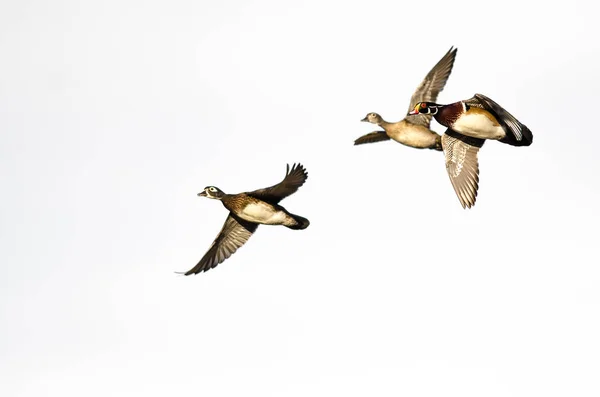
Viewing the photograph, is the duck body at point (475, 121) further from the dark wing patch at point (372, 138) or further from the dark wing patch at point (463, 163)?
the dark wing patch at point (372, 138)

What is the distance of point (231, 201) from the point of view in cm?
3109

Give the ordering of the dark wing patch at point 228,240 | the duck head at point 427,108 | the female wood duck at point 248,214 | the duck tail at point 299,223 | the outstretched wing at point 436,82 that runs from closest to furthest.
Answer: the female wood duck at point 248,214, the duck tail at point 299,223, the duck head at point 427,108, the dark wing patch at point 228,240, the outstretched wing at point 436,82

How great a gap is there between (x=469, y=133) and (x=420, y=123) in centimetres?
393

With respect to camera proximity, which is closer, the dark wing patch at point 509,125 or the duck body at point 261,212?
the dark wing patch at point 509,125

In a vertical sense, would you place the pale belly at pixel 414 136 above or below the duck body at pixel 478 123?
above

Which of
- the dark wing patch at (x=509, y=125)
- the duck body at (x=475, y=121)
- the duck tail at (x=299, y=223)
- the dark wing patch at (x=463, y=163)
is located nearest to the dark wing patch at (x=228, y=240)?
the duck tail at (x=299, y=223)

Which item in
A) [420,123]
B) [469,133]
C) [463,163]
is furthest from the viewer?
[420,123]

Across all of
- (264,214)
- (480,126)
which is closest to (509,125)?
(480,126)

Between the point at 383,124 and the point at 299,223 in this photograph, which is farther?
the point at 383,124

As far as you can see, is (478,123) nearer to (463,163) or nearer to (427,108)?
(463,163)

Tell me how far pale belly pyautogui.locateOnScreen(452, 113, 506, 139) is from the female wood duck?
12.4 feet

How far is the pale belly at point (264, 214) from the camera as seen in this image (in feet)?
100

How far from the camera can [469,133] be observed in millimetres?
29922

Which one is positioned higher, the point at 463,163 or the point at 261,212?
the point at 463,163
